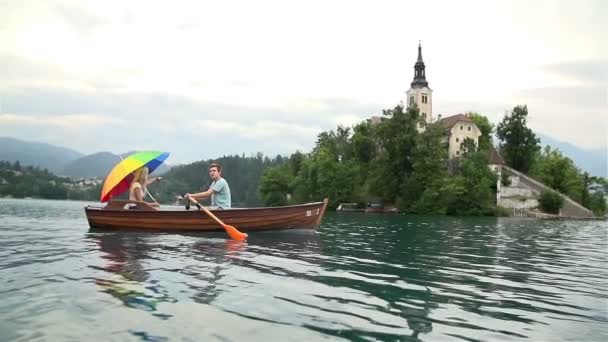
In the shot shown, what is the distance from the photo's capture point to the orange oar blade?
1676 centimetres

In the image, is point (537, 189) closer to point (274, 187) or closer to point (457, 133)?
point (457, 133)

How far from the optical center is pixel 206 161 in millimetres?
185750

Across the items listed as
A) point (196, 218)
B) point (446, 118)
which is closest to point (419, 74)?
point (446, 118)

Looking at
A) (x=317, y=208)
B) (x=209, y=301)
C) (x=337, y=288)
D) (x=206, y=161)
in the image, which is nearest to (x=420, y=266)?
(x=337, y=288)

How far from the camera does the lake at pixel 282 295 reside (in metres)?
Result: 5.96

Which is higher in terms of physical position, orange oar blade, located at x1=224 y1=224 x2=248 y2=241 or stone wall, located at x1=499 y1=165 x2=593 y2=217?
stone wall, located at x1=499 y1=165 x2=593 y2=217

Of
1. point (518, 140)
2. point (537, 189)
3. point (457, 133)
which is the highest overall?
point (457, 133)

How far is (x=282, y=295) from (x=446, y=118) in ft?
322

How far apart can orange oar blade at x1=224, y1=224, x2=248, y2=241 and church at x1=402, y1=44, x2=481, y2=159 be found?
66.7 meters

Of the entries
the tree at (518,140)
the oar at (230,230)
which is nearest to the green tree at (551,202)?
the tree at (518,140)

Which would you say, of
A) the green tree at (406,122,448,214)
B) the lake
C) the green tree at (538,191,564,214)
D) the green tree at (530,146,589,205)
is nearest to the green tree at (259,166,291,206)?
the green tree at (406,122,448,214)

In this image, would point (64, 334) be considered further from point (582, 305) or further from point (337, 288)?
point (582, 305)

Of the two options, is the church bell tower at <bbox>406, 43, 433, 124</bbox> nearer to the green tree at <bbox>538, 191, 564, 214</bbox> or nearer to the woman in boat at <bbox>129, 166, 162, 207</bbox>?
the green tree at <bbox>538, 191, 564, 214</bbox>

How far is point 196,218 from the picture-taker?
18094mm
